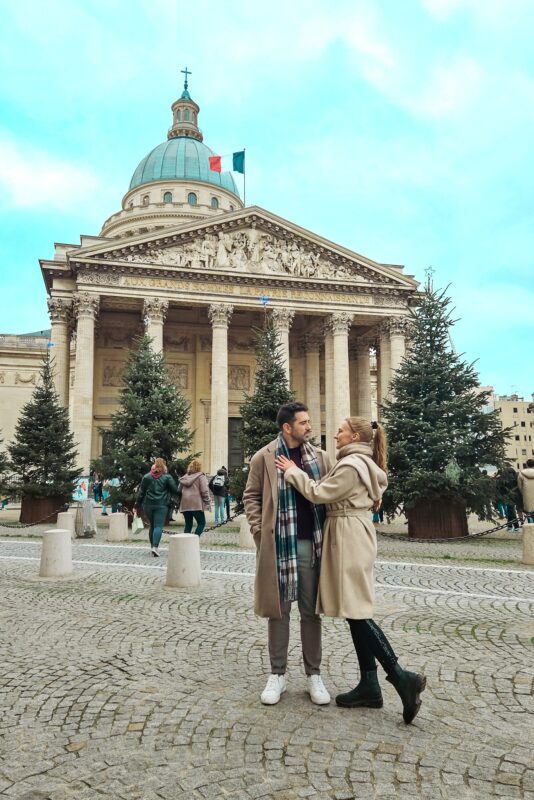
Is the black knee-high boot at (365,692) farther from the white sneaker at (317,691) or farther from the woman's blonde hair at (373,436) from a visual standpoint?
the woman's blonde hair at (373,436)

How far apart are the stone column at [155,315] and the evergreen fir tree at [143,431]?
10.5 meters

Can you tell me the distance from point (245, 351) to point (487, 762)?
124 ft

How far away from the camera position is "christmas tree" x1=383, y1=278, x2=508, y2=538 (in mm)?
15227

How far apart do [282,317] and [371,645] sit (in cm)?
3233

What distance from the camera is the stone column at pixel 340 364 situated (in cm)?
3547

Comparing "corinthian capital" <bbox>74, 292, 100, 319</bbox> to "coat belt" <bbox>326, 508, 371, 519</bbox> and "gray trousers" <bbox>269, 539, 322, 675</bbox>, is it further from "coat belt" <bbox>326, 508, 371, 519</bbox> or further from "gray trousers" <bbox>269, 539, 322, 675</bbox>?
"coat belt" <bbox>326, 508, 371, 519</bbox>

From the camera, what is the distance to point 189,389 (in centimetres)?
3903

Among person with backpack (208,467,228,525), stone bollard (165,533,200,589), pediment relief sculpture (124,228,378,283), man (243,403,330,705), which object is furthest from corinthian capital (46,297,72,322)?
man (243,403,330,705)

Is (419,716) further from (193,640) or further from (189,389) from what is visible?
(189,389)

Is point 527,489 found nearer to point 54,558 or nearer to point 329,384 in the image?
point 54,558

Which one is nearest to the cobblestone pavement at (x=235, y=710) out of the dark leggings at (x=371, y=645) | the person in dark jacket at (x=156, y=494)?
the dark leggings at (x=371, y=645)

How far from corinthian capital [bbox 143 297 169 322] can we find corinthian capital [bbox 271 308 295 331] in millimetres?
6706

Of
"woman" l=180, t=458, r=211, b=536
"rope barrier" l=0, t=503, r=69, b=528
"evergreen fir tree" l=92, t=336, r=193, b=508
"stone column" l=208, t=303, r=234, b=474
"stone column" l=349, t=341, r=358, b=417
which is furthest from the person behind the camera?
"stone column" l=349, t=341, r=358, b=417

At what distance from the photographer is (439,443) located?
15.5 m
